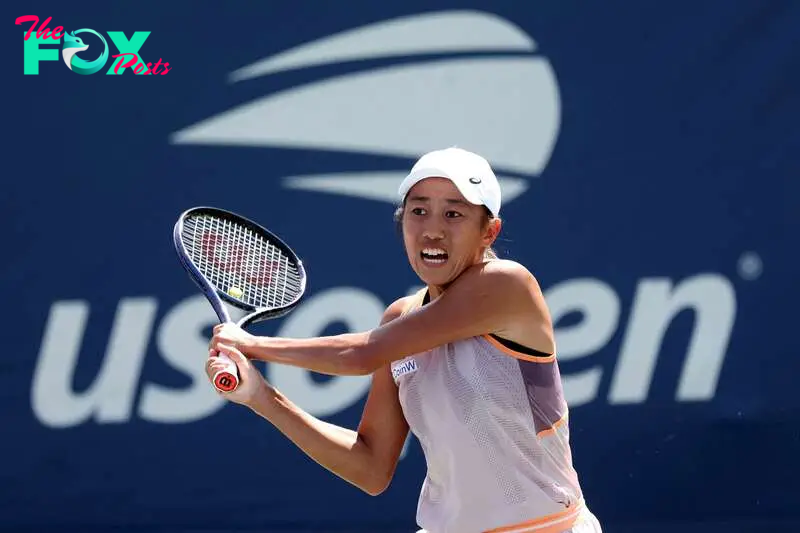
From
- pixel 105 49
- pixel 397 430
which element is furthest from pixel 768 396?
pixel 105 49

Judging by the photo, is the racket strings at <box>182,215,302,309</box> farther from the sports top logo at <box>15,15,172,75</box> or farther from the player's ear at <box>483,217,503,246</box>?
the sports top logo at <box>15,15,172,75</box>

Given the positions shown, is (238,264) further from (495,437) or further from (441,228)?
(495,437)

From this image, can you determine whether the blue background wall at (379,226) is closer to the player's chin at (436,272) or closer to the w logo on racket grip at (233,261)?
the w logo on racket grip at (233,261)

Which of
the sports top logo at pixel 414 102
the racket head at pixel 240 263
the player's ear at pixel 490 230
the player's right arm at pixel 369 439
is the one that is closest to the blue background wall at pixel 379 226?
the sports top logo at pixel 414 102

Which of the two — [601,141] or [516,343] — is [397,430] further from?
[601,141]

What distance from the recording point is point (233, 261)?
11.7ft

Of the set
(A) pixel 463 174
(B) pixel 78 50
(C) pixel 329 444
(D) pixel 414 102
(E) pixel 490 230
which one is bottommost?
(C) pixel 329 444

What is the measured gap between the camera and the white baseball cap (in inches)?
119

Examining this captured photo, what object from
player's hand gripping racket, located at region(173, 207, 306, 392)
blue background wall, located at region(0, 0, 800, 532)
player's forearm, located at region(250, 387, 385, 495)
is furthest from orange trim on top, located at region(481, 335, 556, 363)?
blue background wall, located at region(0, 0, 800, 532)

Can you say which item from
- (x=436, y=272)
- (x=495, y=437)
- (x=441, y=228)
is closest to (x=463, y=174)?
(x=441, y=228)

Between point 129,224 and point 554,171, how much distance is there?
1.57m

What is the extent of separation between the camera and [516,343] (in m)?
3.09

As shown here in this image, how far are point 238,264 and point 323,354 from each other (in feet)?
2.06

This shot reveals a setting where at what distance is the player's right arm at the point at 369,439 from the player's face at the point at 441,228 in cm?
26
